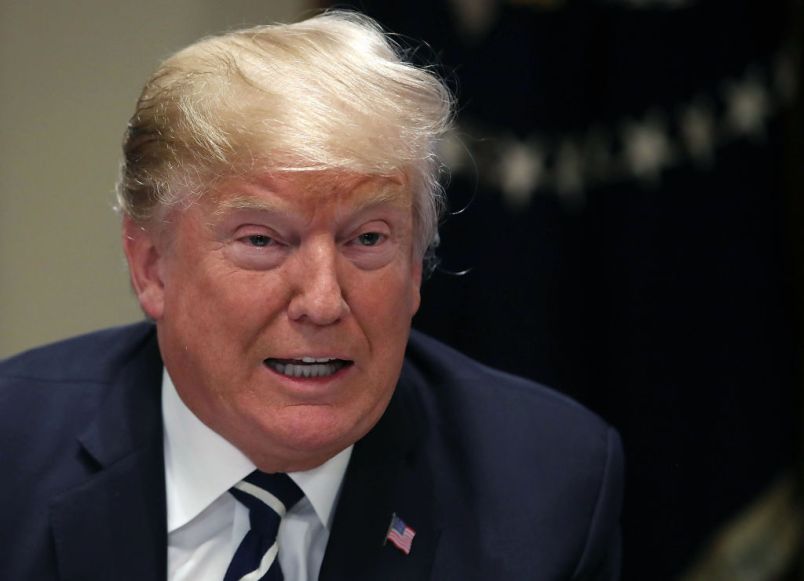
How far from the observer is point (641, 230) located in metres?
2.90

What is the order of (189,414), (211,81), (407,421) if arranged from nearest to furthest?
1. (211,81)
2. (189,414)
3. (407,421)

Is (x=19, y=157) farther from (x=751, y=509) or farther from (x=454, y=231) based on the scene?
(x=751, y=509)

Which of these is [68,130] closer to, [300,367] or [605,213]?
[605,213]

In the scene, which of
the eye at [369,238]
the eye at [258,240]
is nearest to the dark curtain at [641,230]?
the eye at [369,238]

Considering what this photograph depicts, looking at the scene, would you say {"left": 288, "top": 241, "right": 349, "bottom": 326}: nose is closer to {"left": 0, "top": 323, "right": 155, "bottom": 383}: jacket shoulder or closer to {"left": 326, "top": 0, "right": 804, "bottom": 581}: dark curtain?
{"left": 0, "top": 323, "right": 155, "bottom": 383}: jacket shoulder

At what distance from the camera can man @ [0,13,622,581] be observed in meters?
1.90

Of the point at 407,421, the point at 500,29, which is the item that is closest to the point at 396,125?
the point at 407,421

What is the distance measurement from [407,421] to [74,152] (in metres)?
1.20

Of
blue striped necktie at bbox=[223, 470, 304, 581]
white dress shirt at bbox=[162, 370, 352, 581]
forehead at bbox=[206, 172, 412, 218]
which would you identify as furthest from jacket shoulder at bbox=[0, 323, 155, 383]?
forehead at bbox=[206, 172, 412, 218]

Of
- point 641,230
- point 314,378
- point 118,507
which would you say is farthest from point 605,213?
point 118,507

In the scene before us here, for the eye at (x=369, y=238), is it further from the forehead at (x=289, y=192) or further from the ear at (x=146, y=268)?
the ear at (x=146, y=268)

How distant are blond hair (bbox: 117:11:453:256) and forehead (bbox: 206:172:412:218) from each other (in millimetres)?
15

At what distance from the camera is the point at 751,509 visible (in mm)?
2992

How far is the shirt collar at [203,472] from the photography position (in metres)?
2.05
